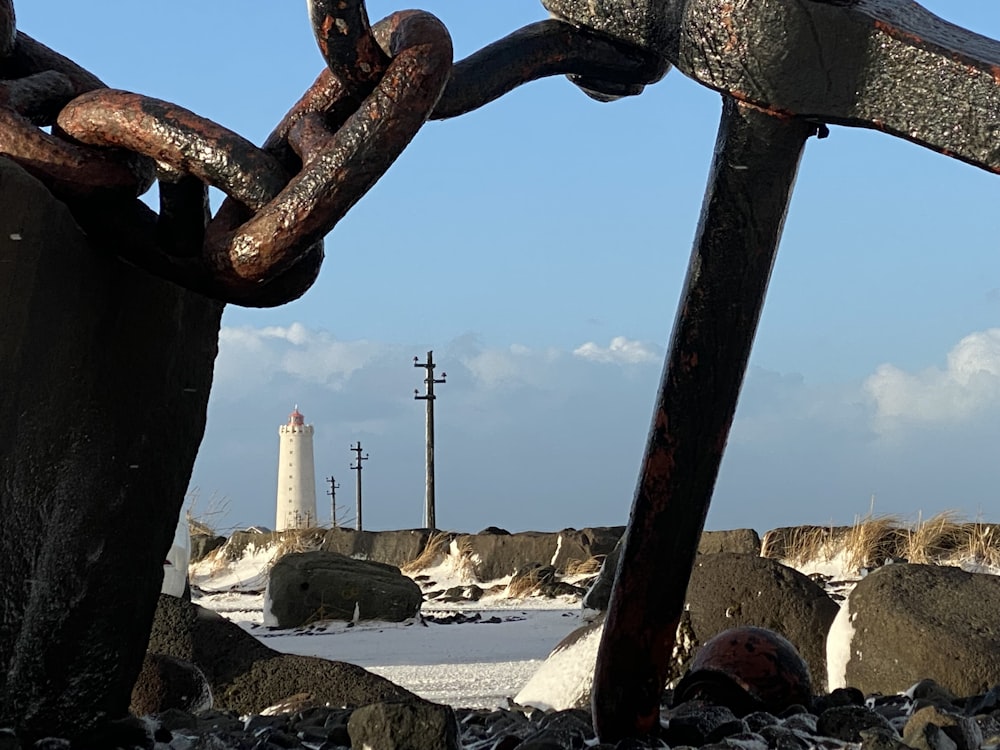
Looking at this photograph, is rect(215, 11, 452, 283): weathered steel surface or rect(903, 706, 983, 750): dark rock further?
rect(903, 706, 983, 750): dark rock

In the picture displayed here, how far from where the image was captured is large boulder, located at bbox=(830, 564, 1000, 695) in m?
4.47

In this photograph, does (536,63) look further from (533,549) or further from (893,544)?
(533,549)

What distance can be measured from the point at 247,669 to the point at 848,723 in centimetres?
308

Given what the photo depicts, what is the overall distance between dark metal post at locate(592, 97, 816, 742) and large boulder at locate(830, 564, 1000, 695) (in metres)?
2.47

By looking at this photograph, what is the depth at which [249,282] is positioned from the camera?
83.4 inches

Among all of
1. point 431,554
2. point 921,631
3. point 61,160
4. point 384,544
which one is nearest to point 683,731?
point 61,160

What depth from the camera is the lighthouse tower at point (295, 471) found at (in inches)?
1115

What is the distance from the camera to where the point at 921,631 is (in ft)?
15.1

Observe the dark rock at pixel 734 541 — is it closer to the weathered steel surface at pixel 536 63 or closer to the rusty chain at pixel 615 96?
the rusty chain at pixel 615 96

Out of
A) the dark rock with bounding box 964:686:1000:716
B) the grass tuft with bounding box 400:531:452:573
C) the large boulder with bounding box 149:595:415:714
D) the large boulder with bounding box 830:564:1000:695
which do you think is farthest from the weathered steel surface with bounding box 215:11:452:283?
the grass tuft with bounding box 400:531:452:573

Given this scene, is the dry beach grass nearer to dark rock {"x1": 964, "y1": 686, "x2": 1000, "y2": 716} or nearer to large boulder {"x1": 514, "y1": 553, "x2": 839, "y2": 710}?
large boulder {"x1": 514, "y1": 553, "x2": 839, "y2": 710}

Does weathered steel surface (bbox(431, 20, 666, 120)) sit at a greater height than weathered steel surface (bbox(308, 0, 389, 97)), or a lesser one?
greater

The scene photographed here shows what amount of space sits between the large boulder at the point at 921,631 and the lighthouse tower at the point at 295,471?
78.7 ft

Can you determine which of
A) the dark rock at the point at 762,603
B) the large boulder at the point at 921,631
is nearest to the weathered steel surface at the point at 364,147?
the large boulder at the point at 921,631
